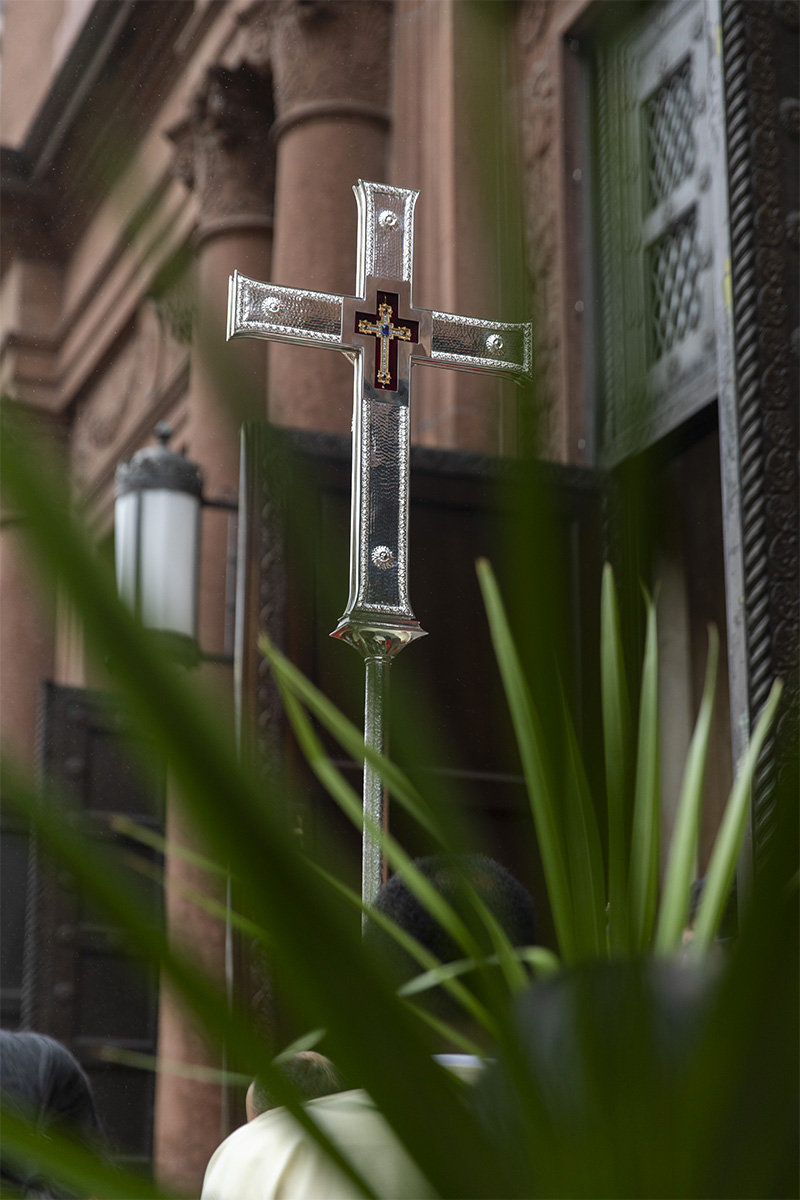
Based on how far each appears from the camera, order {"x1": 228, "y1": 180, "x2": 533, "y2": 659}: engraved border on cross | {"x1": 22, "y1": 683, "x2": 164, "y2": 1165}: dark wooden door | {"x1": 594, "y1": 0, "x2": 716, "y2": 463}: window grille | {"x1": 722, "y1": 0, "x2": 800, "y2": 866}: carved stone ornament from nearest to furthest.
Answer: {"x1": 228, "y1": 180, "x2": 533, "y2": 659}: engraved border on cross, {"x1": 722, "y1": 0, "x2": 800, "y2": 866}: carved stone ornament, {"x1": 594, "y1": 0, "x2": 716, "y2": 463}: window grille, {"x1": 22, "y1": 683, "x2": 164, "y2": 1165}: dark wooden door

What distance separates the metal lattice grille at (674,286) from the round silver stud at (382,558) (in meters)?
2.68

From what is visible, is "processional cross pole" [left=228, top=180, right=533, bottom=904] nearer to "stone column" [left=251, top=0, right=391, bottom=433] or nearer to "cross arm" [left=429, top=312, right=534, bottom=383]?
"cross arm" [left=429, top=312, right=534, bottom=383]

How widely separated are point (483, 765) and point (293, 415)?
1.69m

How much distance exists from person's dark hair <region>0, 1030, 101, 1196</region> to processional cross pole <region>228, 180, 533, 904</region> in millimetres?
766

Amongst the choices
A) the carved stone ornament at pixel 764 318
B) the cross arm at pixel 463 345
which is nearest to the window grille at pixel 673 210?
the carved stone ornament at pixel 764 318

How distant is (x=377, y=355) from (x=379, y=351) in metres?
0.01

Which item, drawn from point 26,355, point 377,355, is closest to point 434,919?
A: point 377,355

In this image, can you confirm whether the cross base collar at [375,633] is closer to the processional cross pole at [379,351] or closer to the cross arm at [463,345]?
the processional cross pole at [379,351]

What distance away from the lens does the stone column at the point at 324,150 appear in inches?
243

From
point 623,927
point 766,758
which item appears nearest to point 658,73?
point 766,758

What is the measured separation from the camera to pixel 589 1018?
0.39 meters

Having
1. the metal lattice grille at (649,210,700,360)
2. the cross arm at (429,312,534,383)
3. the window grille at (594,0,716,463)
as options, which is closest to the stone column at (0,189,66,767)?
the window grille at (594,0,716,463)

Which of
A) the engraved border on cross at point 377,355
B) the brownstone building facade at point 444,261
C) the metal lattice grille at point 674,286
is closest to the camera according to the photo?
the brownstone building facade at point 444,261

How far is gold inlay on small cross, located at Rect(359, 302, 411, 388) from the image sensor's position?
303 centimetres
